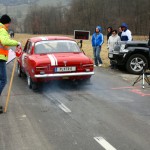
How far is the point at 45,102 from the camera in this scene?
891 centimetres

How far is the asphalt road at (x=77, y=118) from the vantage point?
5.82 metres

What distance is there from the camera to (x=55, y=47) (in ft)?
37.0

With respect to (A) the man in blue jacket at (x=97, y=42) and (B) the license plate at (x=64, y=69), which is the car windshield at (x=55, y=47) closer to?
(B) the license plate at (x=64, y=69)

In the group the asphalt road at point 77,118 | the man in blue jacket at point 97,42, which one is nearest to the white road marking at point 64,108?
the asphalt road at point 77,118

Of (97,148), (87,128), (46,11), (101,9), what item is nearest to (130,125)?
(87,128)

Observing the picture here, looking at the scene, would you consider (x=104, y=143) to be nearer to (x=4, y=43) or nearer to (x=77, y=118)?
(x=77, y=118)

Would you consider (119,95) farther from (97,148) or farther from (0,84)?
(97,148)

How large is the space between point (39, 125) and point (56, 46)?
485 centimetres

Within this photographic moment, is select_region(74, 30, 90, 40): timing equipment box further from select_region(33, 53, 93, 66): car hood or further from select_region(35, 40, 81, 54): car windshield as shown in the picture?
select_region(33, 53, 93, 66): car hood

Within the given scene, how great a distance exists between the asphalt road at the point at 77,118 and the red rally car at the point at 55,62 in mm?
434

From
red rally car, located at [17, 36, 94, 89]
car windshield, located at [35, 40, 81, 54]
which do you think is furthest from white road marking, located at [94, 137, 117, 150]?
car windshield, located at [35, 40, 81, 54]

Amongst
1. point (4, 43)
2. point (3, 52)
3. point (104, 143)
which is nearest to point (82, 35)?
point (3, 52)

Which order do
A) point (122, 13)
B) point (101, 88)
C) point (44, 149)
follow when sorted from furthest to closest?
point (122, 13)
point (101, 88)
point (44, 149)

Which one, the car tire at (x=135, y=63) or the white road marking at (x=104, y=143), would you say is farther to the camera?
the car tire at (x=135, y=63)
